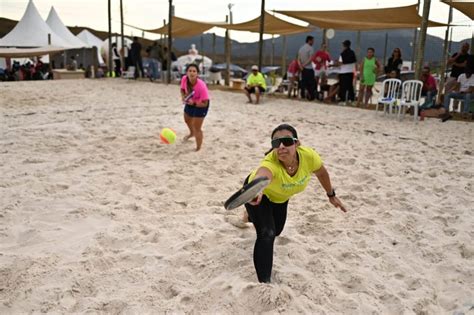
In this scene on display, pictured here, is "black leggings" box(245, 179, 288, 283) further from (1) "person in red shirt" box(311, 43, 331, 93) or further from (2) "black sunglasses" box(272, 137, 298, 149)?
(1) "person in red shirt" box(311, 43, 331, 93)

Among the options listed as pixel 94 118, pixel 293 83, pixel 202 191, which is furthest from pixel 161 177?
pixel 293 83

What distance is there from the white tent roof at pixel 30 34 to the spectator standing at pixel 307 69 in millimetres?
14713

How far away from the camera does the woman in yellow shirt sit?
246 cm

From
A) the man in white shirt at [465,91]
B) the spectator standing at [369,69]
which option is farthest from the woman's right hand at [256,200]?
the spectator standing at [369,69]

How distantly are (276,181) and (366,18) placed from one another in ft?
31.5

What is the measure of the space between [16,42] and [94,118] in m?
16.1

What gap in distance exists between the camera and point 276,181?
2562mm

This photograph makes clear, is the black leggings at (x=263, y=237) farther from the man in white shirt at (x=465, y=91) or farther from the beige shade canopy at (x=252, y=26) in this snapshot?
the beige shade canopy at (x=252, y=26)

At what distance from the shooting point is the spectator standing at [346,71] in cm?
1030

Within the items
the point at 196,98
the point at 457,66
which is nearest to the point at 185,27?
the point at 457,66

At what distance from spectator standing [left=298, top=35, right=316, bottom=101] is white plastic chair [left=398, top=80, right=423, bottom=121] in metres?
2.93

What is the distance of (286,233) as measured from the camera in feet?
10.7

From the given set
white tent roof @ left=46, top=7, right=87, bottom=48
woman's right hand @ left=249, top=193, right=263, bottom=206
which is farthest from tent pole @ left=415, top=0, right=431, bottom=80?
white tent roof @ left=46, top=7, right=87, bottom=48

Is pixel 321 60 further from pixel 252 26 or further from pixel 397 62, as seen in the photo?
pixel 252 26
